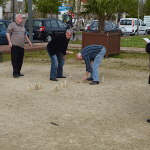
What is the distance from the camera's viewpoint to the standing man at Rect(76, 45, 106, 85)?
8102 millimetres

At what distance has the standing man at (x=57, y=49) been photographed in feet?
28.5

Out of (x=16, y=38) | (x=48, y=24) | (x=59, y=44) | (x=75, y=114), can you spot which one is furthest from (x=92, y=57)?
(x=48, y=24)

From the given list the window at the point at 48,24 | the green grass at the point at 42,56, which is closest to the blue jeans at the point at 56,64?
the green grass at the point at 42,56

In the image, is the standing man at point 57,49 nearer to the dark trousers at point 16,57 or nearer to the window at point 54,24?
the dark trousers at point 16,57

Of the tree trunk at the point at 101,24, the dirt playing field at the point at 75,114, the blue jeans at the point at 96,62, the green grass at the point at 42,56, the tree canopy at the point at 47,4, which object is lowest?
the dirt playing field at the point at 75,114

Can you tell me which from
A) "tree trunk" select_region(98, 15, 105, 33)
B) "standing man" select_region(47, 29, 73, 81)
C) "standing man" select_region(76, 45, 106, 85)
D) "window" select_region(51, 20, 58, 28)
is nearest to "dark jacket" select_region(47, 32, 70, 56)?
"standing man" select_region(47, 29, 73, 81)

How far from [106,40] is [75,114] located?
8.49m

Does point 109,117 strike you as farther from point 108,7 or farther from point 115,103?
point 108,7

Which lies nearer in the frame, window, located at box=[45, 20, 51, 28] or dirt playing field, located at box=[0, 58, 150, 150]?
dirt playing field, located at box=[0, 58, 150, 150]

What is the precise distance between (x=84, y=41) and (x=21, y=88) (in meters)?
7.26

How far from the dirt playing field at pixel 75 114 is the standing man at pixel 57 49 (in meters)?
0.41

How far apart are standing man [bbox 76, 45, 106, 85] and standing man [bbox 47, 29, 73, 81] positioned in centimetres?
71

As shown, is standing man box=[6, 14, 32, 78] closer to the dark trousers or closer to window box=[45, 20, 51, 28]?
the dark trousers

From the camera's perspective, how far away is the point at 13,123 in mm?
5230
